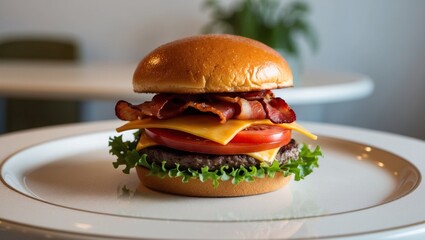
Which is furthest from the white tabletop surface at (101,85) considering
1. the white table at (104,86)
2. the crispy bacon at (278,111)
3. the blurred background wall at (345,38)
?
the crispy bacon at (278,111)


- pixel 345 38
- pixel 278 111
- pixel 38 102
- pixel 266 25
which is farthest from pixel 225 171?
pixel 345 38

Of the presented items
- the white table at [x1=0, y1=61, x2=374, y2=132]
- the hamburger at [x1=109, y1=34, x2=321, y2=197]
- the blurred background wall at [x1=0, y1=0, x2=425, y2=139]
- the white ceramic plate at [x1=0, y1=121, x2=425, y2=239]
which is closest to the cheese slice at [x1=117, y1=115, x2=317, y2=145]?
the hamburger at [x1=109, y1=34, x2=321, y2=197]

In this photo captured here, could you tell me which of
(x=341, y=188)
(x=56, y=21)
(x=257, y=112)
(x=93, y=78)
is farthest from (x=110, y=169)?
(x=56, y=21)

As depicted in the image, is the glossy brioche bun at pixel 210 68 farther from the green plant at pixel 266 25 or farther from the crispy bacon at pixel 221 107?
the green plant at pixel 266 25

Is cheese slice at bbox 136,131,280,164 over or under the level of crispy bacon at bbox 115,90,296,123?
under

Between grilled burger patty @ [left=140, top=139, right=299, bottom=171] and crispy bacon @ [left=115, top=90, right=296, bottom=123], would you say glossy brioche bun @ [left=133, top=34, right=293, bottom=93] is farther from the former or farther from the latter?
grilled burger patty @ [left=140, top=139, right=299, bottom=171]

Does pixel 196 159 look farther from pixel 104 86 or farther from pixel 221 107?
pixel 104 86
